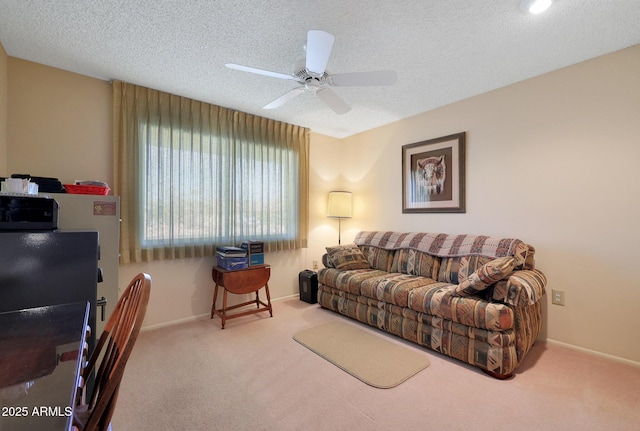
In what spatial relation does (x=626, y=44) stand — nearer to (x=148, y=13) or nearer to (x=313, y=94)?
(x=313, y=94)

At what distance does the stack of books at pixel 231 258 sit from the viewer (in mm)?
2936

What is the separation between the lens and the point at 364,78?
194cm

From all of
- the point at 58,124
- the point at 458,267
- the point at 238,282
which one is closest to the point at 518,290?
the point at 458,267

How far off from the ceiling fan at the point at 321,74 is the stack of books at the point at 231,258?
165 centimetres

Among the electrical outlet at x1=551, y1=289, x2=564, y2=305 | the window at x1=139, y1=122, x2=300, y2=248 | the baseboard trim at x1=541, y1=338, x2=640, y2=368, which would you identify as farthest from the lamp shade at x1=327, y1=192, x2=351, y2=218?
the baseboard trim at x1=541, y1=338, x2=640, y2=368

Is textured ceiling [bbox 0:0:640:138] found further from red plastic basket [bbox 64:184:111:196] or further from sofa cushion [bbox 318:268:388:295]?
sofa cushion [bbox 318:268:388:295]

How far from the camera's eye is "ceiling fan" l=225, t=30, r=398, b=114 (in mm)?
1609

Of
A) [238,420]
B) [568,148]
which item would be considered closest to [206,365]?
[238,420]

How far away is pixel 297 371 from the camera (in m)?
2.06

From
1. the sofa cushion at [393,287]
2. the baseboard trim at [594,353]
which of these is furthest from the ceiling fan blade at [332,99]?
the baseboard trim at [594,353]

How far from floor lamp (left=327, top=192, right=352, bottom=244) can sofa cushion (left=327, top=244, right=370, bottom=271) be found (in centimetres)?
74

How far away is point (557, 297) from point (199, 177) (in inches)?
144

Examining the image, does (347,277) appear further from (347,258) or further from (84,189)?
(84,189)

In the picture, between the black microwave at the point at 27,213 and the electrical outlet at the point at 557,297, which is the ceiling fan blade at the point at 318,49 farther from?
the electrical outlet at the point at 557,297
